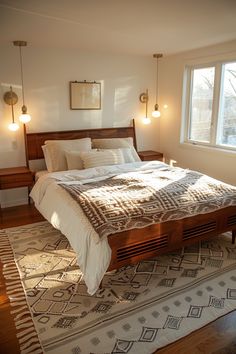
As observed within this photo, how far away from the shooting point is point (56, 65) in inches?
153

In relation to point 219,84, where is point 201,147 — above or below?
below

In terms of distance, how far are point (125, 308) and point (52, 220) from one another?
3.83ft

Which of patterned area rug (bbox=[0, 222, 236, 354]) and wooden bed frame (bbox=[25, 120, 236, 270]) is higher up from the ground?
wooden bed frame (bbox=[25, 120, 236, 270])

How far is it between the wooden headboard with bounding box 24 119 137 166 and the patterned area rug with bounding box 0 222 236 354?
141 cm

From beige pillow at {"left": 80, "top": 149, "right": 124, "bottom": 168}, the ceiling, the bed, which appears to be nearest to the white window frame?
the ceiling

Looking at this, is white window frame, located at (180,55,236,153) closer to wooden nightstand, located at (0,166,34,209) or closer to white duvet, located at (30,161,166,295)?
white duvet, located at (30,161,166,295)

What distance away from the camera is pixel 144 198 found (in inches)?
96.7

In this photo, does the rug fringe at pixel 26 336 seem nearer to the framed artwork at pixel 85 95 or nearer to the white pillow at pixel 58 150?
the white pillow at pixel 58 150

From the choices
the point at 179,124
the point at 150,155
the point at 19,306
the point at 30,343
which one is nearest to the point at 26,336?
the point at 30,343

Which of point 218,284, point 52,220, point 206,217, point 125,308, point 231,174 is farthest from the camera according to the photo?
point 231,174

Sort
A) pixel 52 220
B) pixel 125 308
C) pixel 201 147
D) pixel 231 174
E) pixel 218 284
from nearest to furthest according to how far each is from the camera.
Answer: pixel 125 308 → pixel 218 284 → pixel 52 220 → pixel 231 174 → pixel 201 147

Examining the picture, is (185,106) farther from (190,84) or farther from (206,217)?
(206,217)

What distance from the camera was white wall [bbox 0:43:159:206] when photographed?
146 inches

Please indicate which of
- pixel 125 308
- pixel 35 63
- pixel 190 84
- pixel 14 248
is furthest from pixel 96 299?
pixel 190 84
